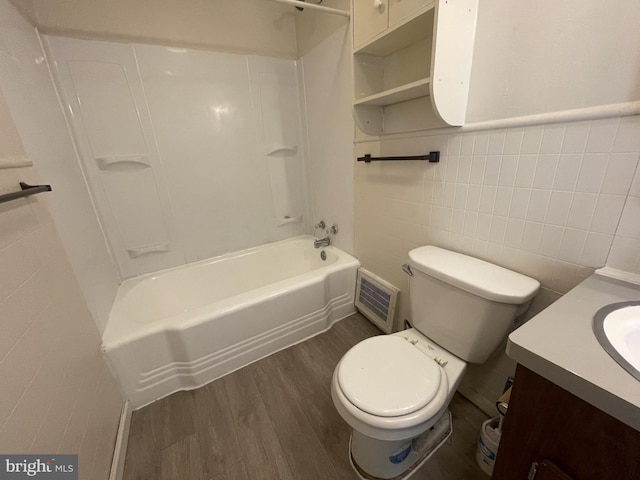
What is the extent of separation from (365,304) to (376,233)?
1.76 feet

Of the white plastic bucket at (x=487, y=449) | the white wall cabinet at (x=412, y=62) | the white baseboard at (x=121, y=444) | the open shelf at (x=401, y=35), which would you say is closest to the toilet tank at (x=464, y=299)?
the white plastic bucket at (x=487, y=449)

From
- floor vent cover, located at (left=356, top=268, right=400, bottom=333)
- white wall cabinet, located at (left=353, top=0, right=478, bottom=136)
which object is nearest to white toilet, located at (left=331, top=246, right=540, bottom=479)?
floor vent cover, located at (left=356, top=268, right=400, bottom=333)

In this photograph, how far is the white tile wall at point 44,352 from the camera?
63cm

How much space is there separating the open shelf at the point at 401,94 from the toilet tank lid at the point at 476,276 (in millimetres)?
670

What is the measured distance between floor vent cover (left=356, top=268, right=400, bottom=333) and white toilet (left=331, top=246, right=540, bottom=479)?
44 cm

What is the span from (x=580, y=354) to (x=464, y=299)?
0.44 metres

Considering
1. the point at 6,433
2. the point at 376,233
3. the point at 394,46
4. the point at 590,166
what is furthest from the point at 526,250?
the point at 6,433

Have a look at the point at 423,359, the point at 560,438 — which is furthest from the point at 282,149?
the point at 560,438

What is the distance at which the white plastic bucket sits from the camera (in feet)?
3.20

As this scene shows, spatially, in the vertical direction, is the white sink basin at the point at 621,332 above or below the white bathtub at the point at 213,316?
above

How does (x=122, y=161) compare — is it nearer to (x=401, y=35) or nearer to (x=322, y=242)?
(x=322, y=242)

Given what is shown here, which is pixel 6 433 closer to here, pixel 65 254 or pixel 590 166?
pixel 65 254

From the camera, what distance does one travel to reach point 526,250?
0.94 meters

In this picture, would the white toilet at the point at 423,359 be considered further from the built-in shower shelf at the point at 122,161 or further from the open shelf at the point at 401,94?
the built-in shower shelf at the point at 122,161
